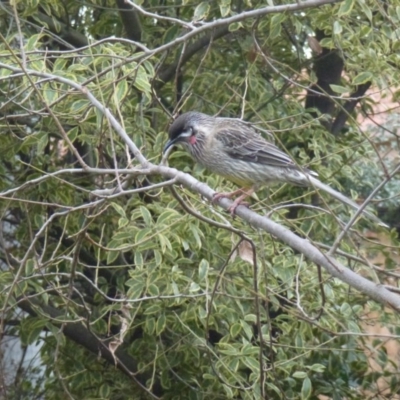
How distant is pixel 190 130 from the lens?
503 cm

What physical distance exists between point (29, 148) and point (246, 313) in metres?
1.61

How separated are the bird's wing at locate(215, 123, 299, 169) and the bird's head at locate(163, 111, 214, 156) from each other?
97 millimetres

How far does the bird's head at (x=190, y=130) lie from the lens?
4.93 metres

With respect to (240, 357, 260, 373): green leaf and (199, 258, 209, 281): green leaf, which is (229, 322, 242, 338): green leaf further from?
(199, 258, 209, 281): green leaf

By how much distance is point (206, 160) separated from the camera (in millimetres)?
5094

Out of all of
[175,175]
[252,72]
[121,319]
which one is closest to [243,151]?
[252,72]

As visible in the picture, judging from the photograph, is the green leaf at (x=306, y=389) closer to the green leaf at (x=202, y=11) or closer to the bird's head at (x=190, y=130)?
the bird's head at (x=190, y=130)

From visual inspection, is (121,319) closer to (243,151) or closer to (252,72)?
(243,151)

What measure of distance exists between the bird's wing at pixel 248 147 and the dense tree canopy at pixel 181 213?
12 centimetres

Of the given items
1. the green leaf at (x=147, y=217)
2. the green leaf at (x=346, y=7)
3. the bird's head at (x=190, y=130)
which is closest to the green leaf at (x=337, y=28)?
the green leaf at (x=346, y=7)

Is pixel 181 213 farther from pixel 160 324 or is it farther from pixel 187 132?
pixel 160 324

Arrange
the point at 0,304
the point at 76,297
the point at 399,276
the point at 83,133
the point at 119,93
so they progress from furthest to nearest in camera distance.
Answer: the point at 76,297, the point at 0,304, the point at 83,133, the point at 119,93, the point at 399,276

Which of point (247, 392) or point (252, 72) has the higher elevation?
point (252, 72)

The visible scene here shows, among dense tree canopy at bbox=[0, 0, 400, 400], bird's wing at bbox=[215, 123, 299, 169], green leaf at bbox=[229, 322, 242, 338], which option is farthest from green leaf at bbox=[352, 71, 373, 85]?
green leaf at bbox=[229, 322, 242, 338]
